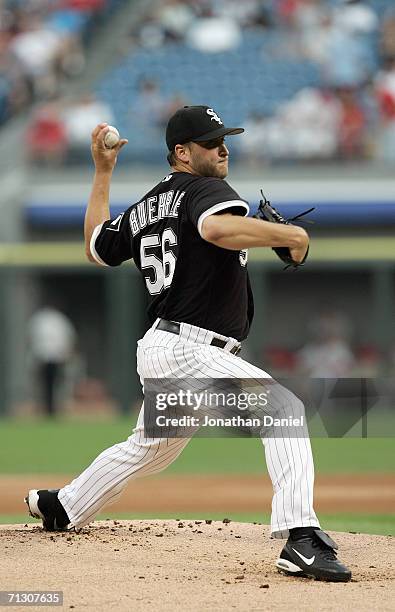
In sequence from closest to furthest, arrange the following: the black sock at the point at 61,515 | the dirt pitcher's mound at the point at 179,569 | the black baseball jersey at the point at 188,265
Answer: the dirt pitcher's mound at the point at 179,569 < the black baseball jersey at the point at 188,265 < the black sock at the point at 61,515

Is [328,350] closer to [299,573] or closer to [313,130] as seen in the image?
[313,130]

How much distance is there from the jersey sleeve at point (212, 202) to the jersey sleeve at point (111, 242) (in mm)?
520

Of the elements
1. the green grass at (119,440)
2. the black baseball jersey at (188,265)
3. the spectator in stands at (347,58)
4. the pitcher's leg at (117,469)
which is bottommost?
the green grass at (119,440)

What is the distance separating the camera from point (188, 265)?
14.0 ft

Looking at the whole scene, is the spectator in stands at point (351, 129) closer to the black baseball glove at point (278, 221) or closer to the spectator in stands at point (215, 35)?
the spectator in stands at point (215, 35)

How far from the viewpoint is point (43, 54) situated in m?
15.3

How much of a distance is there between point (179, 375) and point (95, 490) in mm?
685

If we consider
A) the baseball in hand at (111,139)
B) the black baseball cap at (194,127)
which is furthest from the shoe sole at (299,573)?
the baseball in hand at (111,139)

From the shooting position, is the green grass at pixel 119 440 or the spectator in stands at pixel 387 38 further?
the spectator in stands at pixel 387 38

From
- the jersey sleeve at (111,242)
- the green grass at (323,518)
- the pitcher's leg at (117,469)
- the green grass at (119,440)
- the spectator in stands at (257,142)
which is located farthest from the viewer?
the spectator in stands at (257,142)

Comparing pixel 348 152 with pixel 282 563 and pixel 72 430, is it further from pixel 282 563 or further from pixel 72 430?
pixel 282 563

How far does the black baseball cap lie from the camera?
4344 mm

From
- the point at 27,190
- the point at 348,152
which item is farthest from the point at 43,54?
the point at 348,152

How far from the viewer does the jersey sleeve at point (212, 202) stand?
4020mm
